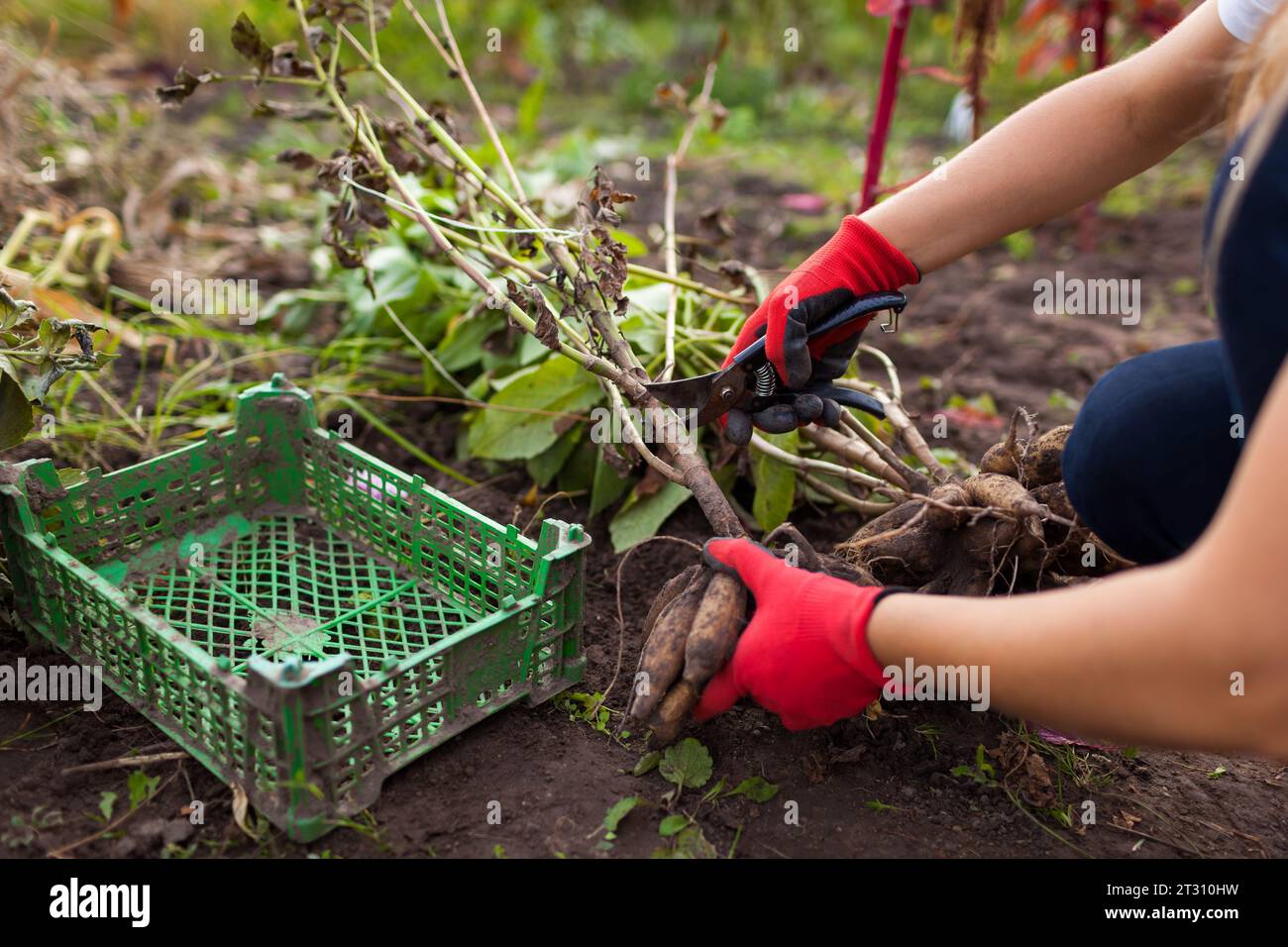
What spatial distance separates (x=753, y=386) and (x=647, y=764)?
58cm

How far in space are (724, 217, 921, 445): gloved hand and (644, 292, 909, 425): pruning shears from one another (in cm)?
2

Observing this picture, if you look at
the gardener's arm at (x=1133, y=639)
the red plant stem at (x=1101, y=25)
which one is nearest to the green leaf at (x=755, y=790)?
the gardener's arm at (x=1133, y=639)

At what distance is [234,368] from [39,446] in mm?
530

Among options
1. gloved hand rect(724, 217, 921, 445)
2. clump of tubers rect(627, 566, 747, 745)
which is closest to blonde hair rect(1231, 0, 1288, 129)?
gloved hand rect(724, 217, 921, 445)

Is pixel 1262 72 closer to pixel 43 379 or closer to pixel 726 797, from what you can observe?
pixel 726 797

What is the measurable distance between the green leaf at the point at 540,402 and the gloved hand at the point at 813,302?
0.51 m

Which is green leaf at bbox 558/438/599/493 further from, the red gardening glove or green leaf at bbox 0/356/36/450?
green leaf at bbox 0/356/36/450

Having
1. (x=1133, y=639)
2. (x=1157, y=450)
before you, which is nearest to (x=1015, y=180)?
(x=1157, y=450)

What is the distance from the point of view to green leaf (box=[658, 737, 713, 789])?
1480mm

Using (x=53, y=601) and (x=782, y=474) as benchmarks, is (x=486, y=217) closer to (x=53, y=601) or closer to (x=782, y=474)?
(x=782, y=474)

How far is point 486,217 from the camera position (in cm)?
216

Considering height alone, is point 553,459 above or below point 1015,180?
below

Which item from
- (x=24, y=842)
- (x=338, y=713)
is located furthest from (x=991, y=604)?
(x=24, y=842)

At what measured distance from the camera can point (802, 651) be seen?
49.5 inches
